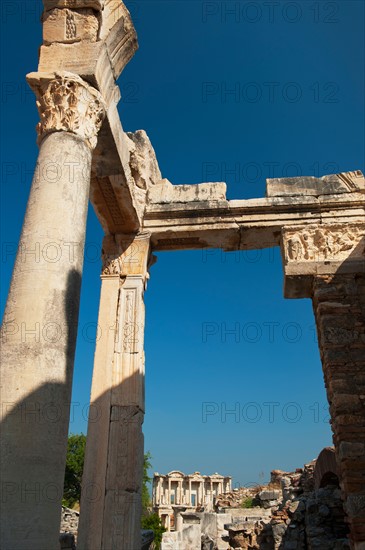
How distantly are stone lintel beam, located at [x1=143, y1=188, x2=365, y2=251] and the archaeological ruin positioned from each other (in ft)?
0.07

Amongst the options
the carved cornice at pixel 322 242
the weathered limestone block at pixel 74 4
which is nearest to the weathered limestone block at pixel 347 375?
the carved cornice at pixel 322 242

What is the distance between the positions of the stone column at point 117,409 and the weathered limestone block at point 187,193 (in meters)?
0.90

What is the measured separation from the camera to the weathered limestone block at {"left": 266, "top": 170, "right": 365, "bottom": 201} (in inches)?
364

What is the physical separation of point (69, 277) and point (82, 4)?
402cm

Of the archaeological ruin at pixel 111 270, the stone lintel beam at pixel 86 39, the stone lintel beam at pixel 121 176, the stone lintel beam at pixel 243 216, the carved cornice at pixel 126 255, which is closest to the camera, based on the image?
the archaeological ruin at pixel 111 270

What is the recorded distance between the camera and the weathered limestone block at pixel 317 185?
9.23 meters

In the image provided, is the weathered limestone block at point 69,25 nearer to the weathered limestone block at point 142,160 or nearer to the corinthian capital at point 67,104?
the corinthian capital at point 67,104

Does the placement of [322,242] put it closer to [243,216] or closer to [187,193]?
[243,216]

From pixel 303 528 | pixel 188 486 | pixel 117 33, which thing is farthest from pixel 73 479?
pixel 117 33

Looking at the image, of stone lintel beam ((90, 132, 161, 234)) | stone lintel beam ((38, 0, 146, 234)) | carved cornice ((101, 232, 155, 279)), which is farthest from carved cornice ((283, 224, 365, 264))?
stone lintel beam ((38, 0, 146, 234))

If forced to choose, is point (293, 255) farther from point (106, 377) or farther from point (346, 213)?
point (106, 377)

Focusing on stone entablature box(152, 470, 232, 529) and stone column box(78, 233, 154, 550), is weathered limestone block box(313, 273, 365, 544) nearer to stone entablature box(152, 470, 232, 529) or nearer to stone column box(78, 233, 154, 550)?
stone column box(78, 233, 154, 550)

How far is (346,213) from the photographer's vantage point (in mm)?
9109

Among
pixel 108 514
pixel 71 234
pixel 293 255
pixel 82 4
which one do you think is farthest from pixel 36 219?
pixel 293 255
